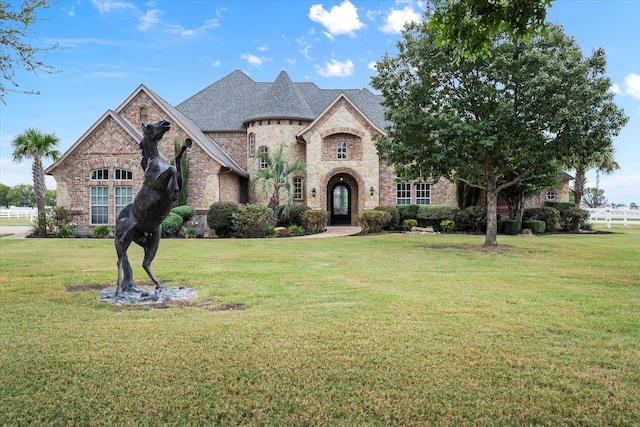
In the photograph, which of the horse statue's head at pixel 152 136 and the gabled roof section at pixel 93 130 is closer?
the horse statue's head at pixel 152 136

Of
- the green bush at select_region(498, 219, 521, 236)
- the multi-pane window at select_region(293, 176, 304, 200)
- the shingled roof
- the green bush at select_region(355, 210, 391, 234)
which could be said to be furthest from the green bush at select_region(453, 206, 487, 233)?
the multi-pane window at select_region(293, 176, 304, 200)

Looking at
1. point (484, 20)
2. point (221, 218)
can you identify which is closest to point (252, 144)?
point (221, 218)

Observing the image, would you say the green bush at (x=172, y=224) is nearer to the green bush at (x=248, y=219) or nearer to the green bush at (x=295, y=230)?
the green bush at (x=248, y=219)

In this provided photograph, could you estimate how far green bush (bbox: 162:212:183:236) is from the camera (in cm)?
2192

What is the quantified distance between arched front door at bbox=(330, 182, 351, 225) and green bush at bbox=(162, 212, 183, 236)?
37.0ft

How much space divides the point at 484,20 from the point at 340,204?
24.9 meters

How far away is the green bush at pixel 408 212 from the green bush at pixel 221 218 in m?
10.3

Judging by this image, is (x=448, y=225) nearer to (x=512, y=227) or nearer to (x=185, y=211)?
(x=512, y=227)

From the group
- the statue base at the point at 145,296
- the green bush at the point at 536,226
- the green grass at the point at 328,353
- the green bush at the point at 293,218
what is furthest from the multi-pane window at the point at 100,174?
the green bush at the point at 536,226

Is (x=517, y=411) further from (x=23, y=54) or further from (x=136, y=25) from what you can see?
(x=136, y=25)

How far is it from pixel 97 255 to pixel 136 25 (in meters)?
7.59

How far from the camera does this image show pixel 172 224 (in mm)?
22031

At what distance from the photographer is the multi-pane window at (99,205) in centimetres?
2423

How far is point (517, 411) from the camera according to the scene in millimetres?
3508
